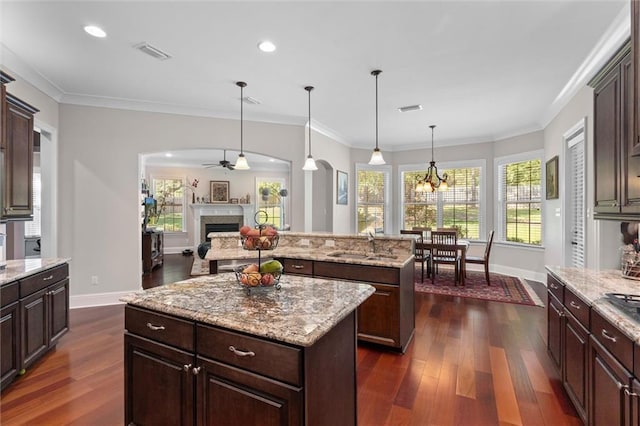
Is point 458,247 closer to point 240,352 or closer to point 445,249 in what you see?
point 445,249

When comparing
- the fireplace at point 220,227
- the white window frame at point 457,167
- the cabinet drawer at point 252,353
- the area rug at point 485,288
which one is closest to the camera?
the cabinet drawer at point 252,353

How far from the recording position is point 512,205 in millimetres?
6328

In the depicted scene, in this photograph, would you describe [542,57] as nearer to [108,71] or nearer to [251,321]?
[251,321]

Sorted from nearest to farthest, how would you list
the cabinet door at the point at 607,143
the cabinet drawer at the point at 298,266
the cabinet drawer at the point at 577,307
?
the cabinet drawer at the point at 577,307 → the cabinet door at the point at 607,143 → the cabinet drawer at the point at 298,266

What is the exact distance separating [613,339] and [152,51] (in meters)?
4.02

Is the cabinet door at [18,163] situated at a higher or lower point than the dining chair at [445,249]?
higher

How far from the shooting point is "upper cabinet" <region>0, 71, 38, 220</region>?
254cm

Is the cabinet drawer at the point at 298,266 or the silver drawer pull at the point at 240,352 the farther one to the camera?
the cabinet drawer at the point at 298,266

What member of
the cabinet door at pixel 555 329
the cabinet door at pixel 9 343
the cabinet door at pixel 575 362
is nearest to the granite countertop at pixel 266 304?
the cabinet door at pixel 575 362

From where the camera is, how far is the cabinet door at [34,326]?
8.12 ft

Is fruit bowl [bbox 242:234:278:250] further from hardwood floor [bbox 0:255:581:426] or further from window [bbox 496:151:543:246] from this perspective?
window [bbox 496:151:543:246]

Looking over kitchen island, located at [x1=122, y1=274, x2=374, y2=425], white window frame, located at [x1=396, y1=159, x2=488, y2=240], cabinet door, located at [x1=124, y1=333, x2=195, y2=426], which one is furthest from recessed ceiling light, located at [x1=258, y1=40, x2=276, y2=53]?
white window frame, located at [x1=396, y1=159, x2=488, y2=240]

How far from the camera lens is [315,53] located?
120 inches

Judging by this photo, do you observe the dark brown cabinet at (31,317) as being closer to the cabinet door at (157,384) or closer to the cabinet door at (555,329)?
the cabinet door at (157,384)
